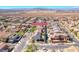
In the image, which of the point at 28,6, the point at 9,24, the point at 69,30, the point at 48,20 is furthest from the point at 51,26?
the point at 9,24

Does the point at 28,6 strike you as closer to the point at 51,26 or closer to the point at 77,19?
the point at 51,26

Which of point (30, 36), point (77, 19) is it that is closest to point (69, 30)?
point (77, 19)

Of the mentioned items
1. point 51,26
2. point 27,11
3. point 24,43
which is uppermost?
point 27,11

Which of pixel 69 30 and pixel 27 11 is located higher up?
pixel 27 11

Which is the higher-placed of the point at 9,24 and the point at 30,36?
the point at 9,24

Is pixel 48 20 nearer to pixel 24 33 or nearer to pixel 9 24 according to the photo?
pixel 24 33

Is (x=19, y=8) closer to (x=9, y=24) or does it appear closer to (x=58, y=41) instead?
(x=9, y=24)
